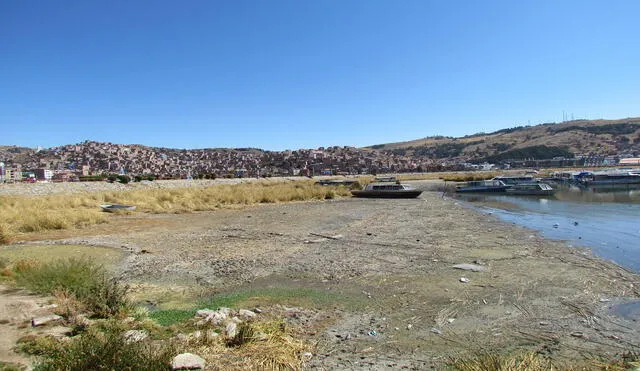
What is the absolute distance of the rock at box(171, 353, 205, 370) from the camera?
5194mm

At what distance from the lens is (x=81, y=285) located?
8422 mm

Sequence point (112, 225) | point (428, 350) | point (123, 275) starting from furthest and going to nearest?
point (112, 225) < point (123, 275) < point (428, 350)

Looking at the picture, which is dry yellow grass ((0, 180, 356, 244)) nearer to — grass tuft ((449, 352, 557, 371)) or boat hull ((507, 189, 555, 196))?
grass tuft ((449, 352, 557, 371))

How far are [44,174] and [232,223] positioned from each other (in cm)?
6237

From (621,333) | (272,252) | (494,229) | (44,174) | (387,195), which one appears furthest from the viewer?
(44,174)

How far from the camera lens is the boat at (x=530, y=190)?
50250mm

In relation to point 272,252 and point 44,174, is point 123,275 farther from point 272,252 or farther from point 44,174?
point 44,174

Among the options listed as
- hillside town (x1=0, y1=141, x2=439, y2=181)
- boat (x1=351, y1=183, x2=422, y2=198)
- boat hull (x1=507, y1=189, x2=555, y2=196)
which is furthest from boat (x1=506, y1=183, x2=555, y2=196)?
hillside town (x1=0, y1=141, x2=439, y2=181)

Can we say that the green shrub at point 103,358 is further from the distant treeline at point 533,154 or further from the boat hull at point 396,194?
the distant treeline at point 533,154

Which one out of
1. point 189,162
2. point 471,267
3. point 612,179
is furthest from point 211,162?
point 471,267

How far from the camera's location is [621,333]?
23.7 ft

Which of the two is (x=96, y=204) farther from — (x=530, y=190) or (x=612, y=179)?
(x=612, y=179)

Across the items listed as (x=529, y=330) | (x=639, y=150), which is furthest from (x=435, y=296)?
(x=639, y=150)

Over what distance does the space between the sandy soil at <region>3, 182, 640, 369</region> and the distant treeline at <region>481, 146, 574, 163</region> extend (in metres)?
165
